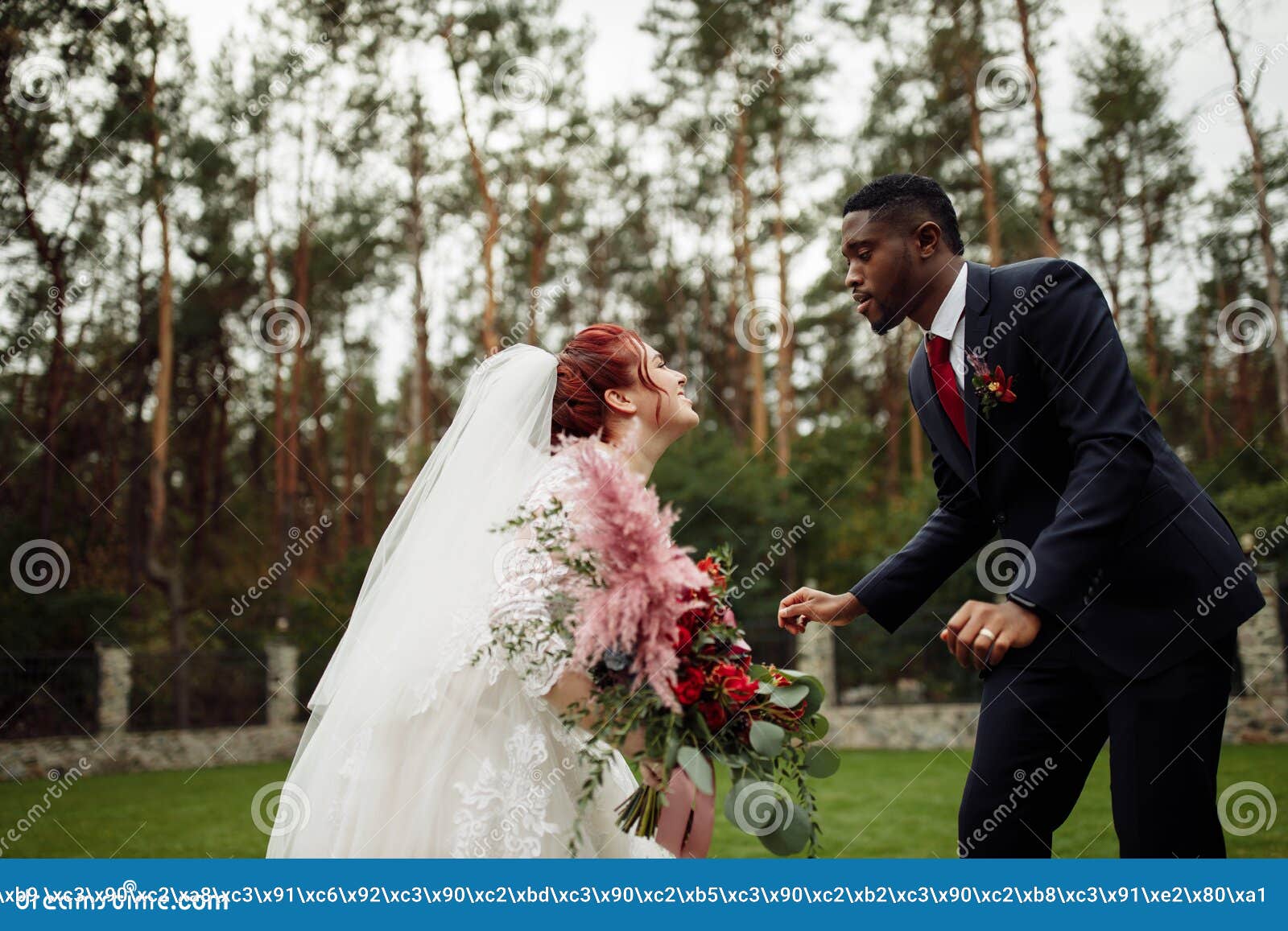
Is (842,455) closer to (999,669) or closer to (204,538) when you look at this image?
(204,538)

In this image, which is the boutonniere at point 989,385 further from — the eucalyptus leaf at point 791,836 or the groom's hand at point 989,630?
the eucalyptus leaf at point 791,836

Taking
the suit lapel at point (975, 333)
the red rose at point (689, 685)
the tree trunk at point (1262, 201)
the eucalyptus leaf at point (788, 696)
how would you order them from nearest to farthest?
the red rose at point (689, 685) → the eucalyptus leaf at point (788, 696) → the suit lapel at point (975, 333) → the tree trunk at point (1262, 201)

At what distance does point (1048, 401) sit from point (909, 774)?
10135 mm

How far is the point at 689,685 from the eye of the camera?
2295mm

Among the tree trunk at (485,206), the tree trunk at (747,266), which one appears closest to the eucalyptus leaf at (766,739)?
the tree trunk at (485,206)

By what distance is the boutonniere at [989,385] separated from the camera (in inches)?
99.0

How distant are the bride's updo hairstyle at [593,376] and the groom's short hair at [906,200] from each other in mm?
836

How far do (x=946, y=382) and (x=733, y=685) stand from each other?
101cm

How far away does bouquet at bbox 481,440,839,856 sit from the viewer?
87.4 inches

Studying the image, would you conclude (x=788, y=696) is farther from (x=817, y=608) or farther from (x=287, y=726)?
(x=287, y=726)

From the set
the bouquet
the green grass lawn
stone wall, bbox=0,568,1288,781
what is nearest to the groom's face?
the bouquet

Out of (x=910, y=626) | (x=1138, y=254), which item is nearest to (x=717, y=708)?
(x=910, y=626)

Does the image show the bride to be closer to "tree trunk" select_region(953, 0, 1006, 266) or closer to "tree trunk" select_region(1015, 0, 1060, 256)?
"tree trunk" select_region(1015, 0, 1060, 256)

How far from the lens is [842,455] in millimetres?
19516
